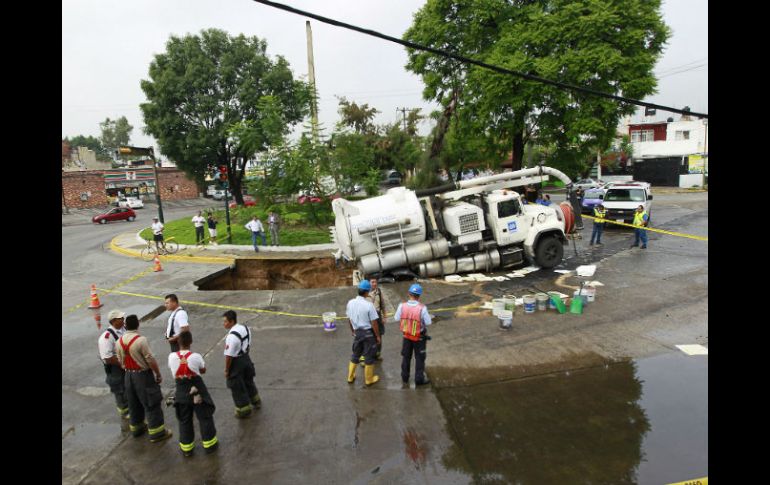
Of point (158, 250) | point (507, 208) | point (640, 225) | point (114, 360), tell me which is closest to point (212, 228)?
point (158, 250)

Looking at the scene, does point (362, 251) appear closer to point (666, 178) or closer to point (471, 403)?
point (471, 403)

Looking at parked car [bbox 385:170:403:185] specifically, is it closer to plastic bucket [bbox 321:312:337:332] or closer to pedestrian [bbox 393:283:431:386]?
plastic bucket [bbox 321:312:337:332]

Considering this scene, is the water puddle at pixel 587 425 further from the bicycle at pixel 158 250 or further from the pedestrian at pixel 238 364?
the bicycle at pixel 158 250

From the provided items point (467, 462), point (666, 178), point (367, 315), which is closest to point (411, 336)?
point (367, 315)

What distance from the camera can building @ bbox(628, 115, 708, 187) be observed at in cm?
4344

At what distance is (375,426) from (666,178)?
157 feet

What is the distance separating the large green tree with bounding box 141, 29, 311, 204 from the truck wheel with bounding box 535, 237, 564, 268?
2222cm

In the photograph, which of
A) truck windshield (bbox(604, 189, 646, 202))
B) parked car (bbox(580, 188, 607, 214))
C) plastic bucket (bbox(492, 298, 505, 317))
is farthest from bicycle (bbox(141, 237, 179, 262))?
parked car (bbox(580, 188, 607, 214))

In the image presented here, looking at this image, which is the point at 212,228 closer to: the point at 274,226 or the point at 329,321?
the point at 274,226

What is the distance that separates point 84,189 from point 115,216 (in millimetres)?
16078

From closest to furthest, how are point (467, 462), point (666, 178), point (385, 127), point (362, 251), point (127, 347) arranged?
1. point (467, 462)
2. point (127, 347)
3. point (362, 251)
4. point (385, 127)
5. point (666, 178)

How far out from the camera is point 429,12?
74.9 ft

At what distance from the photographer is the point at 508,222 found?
1425cm
